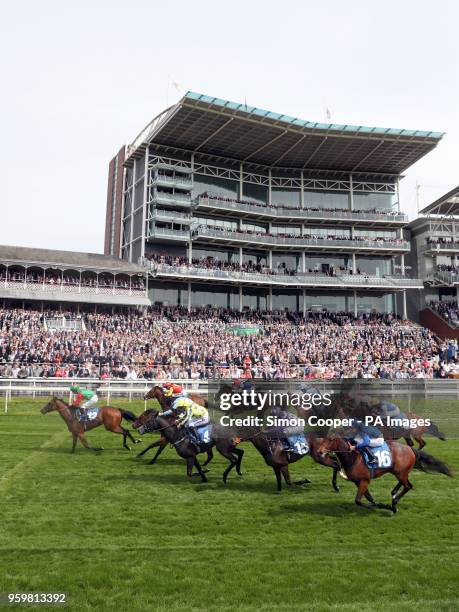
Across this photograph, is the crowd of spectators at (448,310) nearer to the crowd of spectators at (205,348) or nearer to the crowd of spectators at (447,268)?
the crowd of spectators at (447,268)

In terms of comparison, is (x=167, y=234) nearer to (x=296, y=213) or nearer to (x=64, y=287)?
(x=64, y=287)

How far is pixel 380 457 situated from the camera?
757cm

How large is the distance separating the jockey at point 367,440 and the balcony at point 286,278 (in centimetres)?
3509

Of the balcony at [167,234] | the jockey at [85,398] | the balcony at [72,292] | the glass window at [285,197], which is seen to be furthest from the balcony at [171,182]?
the jockey at [85,398]

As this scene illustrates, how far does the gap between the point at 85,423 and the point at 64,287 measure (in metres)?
26.1

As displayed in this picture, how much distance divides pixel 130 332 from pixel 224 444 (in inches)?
934

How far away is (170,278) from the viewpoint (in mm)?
43219

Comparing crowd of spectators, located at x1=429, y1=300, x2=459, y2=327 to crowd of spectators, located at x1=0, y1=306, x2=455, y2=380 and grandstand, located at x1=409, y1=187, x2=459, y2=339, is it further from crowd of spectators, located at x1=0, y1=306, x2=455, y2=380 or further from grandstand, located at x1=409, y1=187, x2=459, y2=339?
crowd of spectators, located at x1=0, y1=306, x2=455, y2=380

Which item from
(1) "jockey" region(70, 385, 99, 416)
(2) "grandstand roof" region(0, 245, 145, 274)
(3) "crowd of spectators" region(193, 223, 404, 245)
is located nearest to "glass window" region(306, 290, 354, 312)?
(3) "crowd of spectators" region(193, 223, 404, 245)

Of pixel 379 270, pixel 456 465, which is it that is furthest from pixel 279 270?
pixel 456 465

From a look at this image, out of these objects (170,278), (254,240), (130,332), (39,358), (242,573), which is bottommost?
(242,573)

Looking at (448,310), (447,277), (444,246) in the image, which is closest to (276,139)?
(444,246)

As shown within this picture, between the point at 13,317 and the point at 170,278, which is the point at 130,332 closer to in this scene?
the point at 13,317

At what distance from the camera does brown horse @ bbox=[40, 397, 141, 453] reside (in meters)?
11.8
